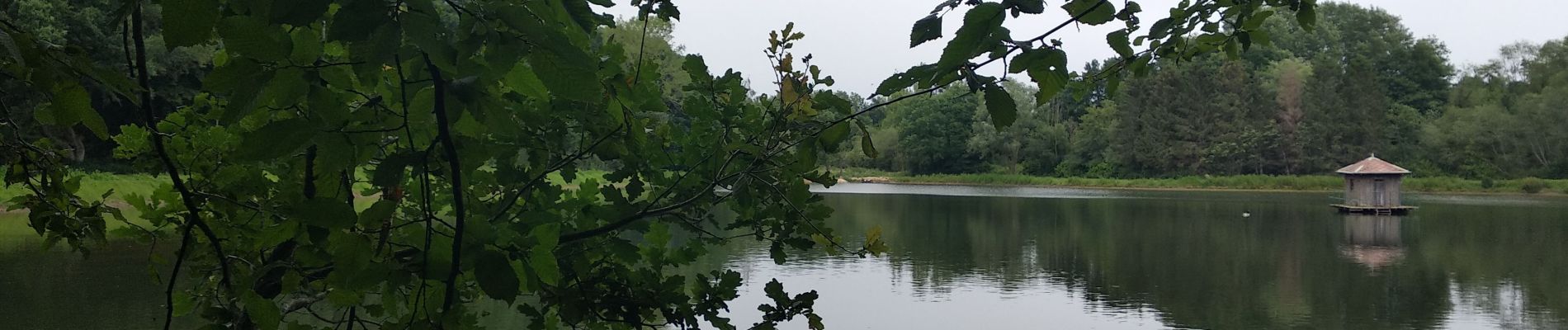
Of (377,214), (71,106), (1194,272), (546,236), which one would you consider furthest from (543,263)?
(1194,272)

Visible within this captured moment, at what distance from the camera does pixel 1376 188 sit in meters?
26.6

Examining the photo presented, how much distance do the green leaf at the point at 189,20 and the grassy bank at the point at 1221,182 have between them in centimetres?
3922

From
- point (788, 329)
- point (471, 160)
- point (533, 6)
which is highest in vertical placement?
point (533, 6)

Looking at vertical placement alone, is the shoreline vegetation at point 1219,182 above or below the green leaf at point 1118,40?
above

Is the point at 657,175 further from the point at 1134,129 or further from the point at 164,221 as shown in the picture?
the point at 1134,129

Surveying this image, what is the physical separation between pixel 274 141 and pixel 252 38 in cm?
8

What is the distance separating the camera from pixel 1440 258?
1584 centimetres

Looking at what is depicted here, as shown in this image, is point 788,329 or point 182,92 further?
point 182,92

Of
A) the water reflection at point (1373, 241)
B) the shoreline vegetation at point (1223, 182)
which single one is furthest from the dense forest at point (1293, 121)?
the water reflection at point (1373, 241)

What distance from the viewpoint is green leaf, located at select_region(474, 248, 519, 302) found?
3.44ft

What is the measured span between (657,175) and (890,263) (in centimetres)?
1202

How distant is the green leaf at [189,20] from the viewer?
0.80 metres

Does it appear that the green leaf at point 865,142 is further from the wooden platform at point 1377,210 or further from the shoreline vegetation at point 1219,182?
the shoreline vegetation at point 1219,182

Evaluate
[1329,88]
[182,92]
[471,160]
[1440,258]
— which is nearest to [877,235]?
[471,160]
